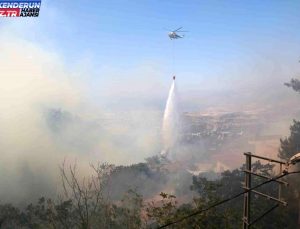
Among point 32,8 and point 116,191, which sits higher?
point 32,8

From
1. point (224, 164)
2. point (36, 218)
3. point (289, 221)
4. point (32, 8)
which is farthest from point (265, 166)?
point (32, 8)

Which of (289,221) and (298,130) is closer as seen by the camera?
(289,221)

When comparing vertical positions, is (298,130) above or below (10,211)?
above

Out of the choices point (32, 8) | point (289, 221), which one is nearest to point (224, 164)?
point (289, 221)

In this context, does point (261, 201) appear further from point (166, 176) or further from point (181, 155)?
point (181, 155)

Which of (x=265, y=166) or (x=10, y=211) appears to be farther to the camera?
(x=265, y=166)

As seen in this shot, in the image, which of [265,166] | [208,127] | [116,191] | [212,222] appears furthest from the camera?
[208,127]

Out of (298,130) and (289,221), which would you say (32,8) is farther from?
(298,130)

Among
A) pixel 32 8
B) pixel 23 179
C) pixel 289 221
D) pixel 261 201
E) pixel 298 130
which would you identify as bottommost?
pixel 23 179

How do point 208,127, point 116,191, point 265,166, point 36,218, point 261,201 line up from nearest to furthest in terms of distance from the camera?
point 261,201 → point 36,218 → point 265,166 → point 116,191 → point 208,127
